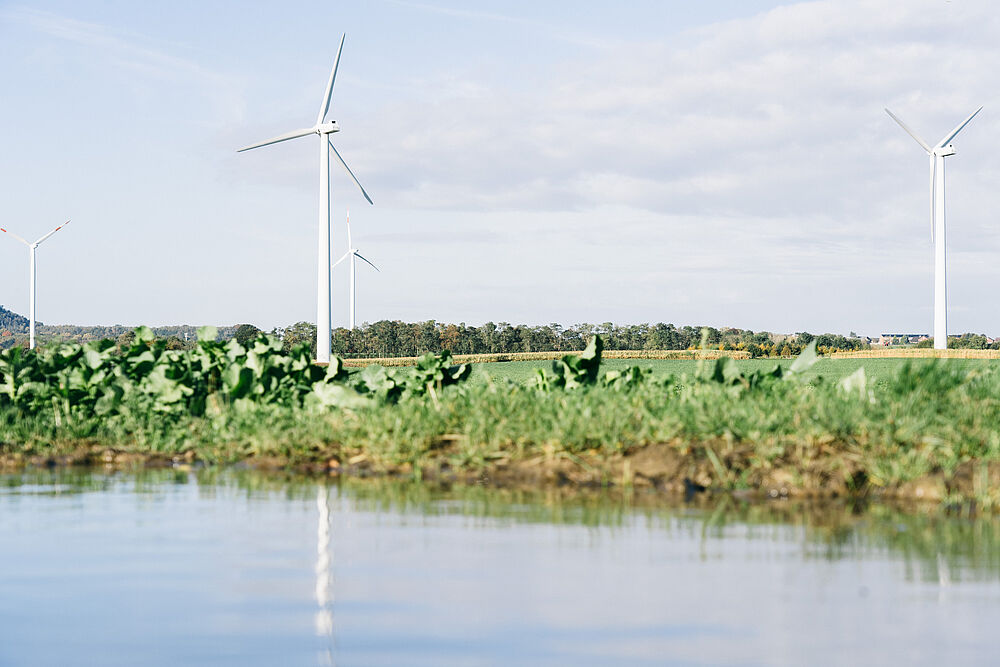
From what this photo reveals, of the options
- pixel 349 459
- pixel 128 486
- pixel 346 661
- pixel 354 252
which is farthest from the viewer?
pixel 354 252

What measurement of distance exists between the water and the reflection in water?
0.02m

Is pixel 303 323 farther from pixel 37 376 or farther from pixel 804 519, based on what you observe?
pixel 804 519

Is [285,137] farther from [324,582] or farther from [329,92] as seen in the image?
[324,582]

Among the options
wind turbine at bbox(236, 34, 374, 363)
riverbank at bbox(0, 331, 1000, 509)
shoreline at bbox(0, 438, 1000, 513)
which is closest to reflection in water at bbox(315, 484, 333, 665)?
shoreline at bbox(0, 438, 1000, 513)

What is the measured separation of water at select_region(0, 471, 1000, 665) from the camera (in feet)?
13.3

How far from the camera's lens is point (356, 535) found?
20.4ft

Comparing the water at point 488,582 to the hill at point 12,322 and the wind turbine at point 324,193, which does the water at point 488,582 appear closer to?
the wind turbine at point 324,193

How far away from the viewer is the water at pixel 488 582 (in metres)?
4.06

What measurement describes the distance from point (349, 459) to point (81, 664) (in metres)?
5.25

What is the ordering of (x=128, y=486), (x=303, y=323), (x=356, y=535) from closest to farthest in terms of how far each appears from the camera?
(x=356, y=535) < (x=128, y=486) < (x=303, y=323)

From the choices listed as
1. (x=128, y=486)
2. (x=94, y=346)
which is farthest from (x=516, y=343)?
(x=128, y=486)

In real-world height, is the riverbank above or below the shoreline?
above

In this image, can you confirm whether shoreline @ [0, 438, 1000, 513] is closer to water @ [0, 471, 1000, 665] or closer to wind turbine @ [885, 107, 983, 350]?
water @ [0, 471, 1000, 665]

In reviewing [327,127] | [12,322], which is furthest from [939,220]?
[12,322]
